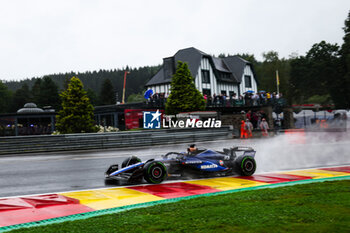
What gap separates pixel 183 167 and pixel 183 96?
79.6 feet

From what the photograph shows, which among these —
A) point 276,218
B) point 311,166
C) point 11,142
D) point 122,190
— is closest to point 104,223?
point 276,218

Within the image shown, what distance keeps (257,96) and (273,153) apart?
923 inches

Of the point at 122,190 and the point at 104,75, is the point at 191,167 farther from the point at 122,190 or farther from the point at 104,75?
the point at 104,75

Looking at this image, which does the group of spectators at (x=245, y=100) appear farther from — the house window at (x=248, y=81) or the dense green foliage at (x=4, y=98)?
the dense green foliage at (x=4, y=98)

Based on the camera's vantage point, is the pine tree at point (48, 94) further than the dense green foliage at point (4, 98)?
No

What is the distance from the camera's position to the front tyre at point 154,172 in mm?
9180

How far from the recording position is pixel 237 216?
5.42 m

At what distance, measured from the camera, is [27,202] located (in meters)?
7.38

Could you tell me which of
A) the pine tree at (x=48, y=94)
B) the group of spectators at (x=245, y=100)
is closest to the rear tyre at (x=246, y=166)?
the group of spectators at (x=245, y=100)

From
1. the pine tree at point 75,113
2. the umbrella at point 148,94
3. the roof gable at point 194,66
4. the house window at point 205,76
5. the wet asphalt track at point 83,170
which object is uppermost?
the roof gable at point 194,66

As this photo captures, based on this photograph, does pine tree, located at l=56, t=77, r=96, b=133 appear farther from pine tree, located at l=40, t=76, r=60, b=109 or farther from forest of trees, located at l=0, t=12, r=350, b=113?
pine tree, located at l=40, t=76, r=60, b=109

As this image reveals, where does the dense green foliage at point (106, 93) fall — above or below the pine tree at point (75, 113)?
above

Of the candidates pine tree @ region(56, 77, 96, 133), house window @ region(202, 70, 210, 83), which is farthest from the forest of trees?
pine tree @ region(56, 77, 96, 133)

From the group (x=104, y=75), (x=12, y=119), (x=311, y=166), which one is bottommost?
(x=311, y=166)
